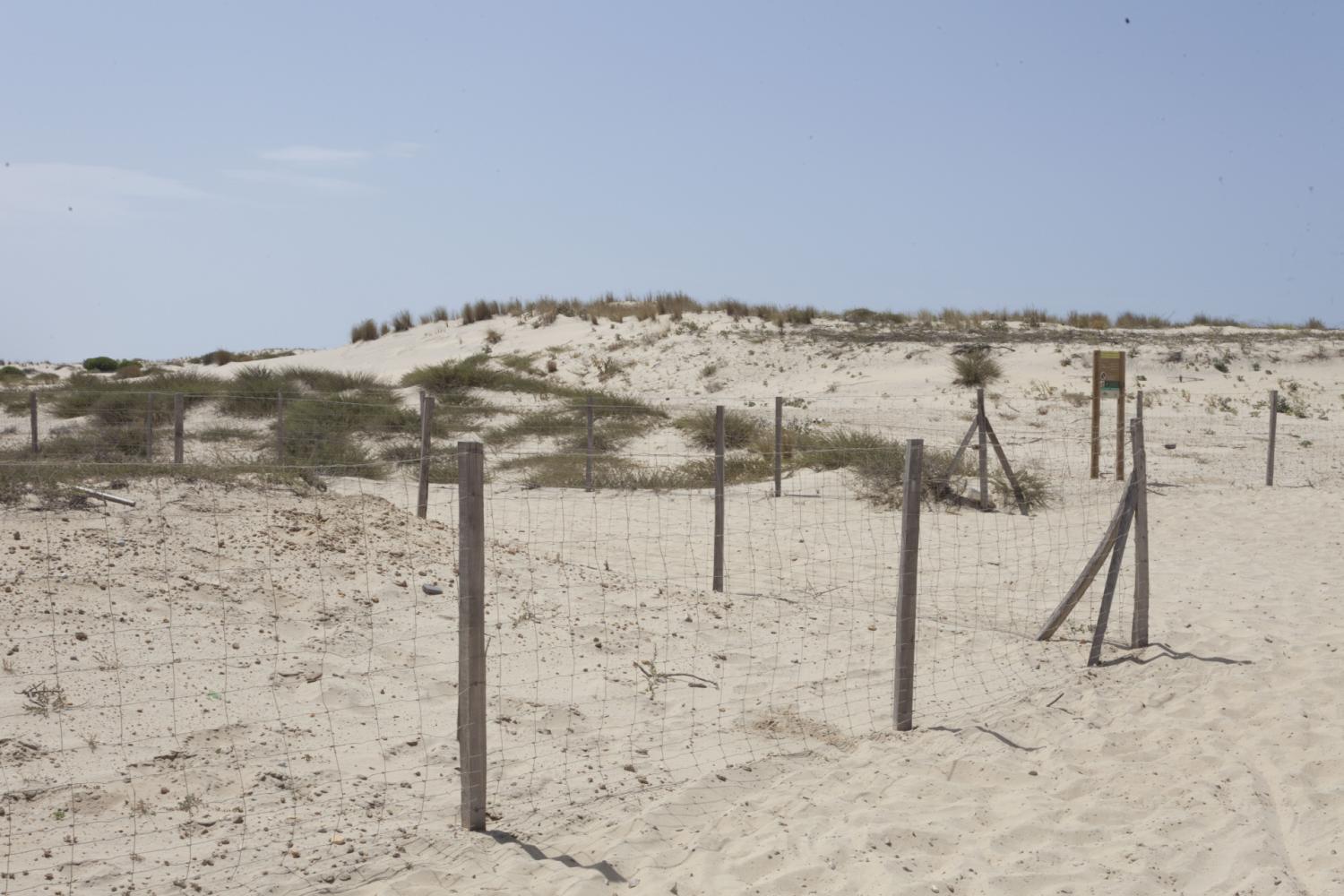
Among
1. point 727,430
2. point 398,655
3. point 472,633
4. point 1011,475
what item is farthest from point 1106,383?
point 472,633

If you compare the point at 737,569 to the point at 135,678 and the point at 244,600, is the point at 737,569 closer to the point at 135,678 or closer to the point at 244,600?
the point at 244,600

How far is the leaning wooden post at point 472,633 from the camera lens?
195 inches

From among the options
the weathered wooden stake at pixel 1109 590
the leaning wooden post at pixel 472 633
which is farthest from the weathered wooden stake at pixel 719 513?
the leaning wooden post at pixel 472 633

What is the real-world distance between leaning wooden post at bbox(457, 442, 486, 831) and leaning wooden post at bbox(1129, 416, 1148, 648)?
193 inches

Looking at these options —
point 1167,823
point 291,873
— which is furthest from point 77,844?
point 1167,823

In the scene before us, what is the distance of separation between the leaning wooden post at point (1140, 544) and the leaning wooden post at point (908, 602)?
2311 millimetres

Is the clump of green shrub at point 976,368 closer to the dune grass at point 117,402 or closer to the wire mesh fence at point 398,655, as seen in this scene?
the wire mesh fence at point 398,655

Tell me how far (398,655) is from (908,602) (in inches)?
127

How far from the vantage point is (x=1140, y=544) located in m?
8.05

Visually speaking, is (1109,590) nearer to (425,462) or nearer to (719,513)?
(719,513)

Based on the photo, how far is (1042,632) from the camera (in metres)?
8.48

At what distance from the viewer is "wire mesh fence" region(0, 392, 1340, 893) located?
514 cm

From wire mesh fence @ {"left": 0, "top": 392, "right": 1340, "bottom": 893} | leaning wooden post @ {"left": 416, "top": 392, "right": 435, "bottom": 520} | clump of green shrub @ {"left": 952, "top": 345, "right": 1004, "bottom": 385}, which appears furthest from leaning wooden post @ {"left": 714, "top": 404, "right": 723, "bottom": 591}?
clump of green shrub @ {"left": 952, "top": 345, "right": 1004, "bottom": 385}

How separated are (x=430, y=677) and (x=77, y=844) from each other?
252cm
